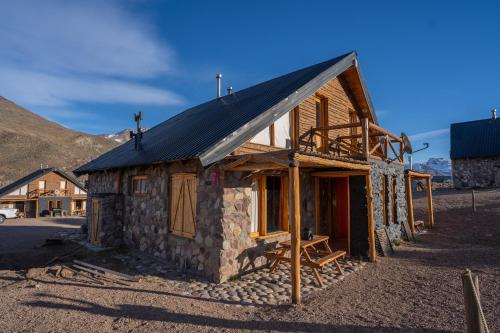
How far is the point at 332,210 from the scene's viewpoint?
11562 mm

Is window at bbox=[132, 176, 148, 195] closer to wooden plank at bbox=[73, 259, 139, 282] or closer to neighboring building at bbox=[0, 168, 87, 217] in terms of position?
wooden plank at bbox=[73, 259, 139, 282]

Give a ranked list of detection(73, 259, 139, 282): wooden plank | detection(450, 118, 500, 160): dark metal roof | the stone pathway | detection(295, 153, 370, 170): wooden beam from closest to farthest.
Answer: the stone pathway
detection(295, 153, 370, 170): wooden beam
detection(73, 259, 139, 282): wooden plank
detection(450, 118, 500, 160): dark metal roof

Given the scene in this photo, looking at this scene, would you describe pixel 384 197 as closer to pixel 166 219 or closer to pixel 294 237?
pixel 294 237

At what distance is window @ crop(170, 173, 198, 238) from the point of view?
7906 millimetres

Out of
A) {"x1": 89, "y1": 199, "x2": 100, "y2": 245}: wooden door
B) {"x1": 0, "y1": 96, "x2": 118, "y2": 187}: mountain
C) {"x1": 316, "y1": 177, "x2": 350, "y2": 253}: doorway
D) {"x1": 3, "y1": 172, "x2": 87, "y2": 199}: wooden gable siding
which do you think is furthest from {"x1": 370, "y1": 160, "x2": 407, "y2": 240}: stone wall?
{"x1": 0, "y1": 96, "x2": 118, "y2": 187}: mountain

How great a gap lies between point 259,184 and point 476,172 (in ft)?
83.1

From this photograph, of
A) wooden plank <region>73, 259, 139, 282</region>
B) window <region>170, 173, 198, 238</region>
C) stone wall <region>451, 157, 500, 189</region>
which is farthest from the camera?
stone wall <region>451, 157, 500, 189</region>

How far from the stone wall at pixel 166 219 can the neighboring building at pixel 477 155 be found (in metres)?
26.4

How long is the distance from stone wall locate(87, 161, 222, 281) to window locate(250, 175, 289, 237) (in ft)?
4.15

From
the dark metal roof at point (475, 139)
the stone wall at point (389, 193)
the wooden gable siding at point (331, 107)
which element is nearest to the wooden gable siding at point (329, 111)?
the wooden gable siding at point (331, 107)

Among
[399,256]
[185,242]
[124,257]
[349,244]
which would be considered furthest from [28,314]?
[399,256]

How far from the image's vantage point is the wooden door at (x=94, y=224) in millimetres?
11148

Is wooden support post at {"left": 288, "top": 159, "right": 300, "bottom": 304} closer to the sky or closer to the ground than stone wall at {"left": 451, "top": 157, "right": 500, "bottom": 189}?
closer to the ground

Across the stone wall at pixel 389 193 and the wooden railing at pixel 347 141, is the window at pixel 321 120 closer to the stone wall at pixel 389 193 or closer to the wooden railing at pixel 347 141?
the wooden railing at pixel 347 141
